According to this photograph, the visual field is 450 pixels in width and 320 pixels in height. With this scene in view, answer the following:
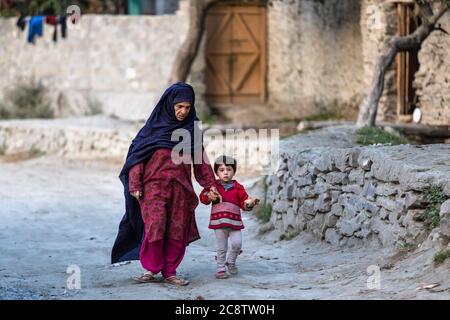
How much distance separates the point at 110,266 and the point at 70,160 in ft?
26.1

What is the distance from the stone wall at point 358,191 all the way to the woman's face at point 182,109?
5.29 feet

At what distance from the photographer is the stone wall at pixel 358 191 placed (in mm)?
7730

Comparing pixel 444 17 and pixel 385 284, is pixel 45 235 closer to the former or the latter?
pixel 385 284

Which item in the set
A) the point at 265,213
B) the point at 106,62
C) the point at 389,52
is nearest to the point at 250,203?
the point at 265,213

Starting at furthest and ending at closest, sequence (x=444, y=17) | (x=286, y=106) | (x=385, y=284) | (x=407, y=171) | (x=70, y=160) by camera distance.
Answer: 1. (x=286, y=106)
2. (x=70, y=160)
3. (x=444, y=17)
4. (x=407, y=171)
5. (x=385, y=284)

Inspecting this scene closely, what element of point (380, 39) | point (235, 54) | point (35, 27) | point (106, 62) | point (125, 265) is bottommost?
point (125, 265)

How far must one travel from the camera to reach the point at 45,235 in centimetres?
1086

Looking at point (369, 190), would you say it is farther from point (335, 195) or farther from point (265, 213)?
point (265, 213)

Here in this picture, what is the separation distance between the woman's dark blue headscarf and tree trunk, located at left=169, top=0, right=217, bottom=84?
30.2 feet

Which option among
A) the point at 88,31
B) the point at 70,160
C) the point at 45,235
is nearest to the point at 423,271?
the point at 45,235

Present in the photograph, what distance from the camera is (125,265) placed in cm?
900

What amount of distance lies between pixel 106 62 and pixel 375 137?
9.95 meters

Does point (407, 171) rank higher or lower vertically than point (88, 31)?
lower
